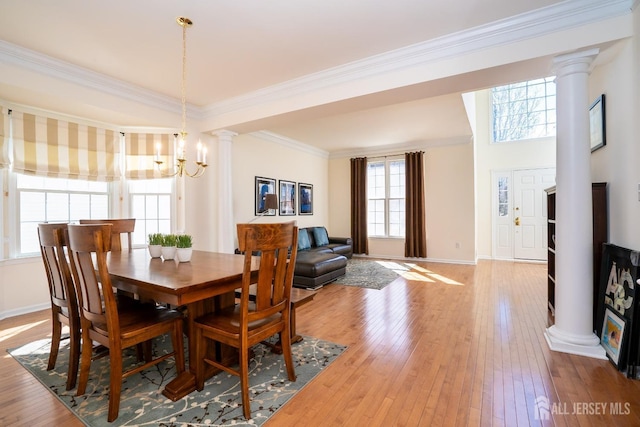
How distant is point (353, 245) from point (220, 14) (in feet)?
19.6

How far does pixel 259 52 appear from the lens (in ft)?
9.60

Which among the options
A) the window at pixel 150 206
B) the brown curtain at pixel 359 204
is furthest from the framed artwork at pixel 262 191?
the brown curtain at pixel 359 204

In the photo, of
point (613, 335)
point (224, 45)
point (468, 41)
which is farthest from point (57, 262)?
point (613, 335)

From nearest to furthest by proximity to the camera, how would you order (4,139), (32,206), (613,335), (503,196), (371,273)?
(613,335) → (4,139) → (32,206) → (371,273) → (503,196)

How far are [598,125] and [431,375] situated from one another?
277 cm

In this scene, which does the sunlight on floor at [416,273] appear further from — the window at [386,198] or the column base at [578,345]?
the column base at [578,345]

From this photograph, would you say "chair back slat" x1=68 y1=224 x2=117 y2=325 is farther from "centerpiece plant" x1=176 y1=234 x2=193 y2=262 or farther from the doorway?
the doorway

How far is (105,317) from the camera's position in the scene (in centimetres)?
169

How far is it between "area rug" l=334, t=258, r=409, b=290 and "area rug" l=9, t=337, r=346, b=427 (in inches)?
91.5

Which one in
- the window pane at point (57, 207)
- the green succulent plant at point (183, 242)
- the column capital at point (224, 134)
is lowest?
the green succulent plant at point (183, 242)

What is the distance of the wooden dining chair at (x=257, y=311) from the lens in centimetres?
170

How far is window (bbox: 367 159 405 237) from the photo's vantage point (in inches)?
283

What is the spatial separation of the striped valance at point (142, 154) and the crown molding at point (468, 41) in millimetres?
1877

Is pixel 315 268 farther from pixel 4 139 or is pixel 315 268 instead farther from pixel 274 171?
pixel 4 139
